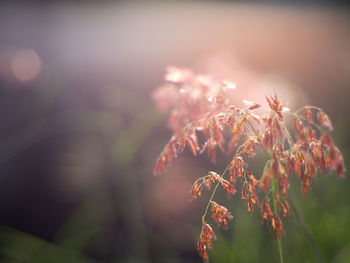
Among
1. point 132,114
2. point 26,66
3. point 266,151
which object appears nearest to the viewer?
point 266,151

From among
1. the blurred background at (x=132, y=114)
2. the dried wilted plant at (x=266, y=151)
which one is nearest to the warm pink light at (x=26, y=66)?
the blurred background at (x=132, y=114)

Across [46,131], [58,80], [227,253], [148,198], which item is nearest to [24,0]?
[58,80]

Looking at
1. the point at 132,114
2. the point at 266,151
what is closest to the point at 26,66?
the point at 132,114

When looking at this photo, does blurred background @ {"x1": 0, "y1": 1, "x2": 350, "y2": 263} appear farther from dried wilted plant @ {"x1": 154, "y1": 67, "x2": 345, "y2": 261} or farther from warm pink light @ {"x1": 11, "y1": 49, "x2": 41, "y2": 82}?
dried wilted plant @ {"x1": 154, "y1": 67, "x2": 345, "y2": 261}

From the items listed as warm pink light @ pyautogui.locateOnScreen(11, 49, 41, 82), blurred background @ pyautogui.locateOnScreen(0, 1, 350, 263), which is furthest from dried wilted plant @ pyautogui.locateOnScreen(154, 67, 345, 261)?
warm pink light @ pyautogui.locateOnScreen(11, 49, 41, 82)

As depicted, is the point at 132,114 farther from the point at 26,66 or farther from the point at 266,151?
the point at 266,151

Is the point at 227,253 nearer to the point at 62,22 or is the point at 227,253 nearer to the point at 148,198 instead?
the point at 148,198

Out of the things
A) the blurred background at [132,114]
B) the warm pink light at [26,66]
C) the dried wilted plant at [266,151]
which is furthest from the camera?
the warm pink light at [26,66]

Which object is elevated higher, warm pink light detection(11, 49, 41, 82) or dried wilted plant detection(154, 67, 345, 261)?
warm pink light detection(11, 49, 41, 82)

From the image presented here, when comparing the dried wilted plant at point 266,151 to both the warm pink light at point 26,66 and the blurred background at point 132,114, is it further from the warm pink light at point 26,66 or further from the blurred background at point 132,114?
the warm pink light at point 26,66
